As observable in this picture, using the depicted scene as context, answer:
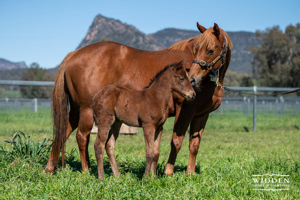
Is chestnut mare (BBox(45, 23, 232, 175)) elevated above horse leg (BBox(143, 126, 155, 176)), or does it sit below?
above

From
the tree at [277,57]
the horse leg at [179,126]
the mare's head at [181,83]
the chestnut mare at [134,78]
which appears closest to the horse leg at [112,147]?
the chestnut mare at [134,78]

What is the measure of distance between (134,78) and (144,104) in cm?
70

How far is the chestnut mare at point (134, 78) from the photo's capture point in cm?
371

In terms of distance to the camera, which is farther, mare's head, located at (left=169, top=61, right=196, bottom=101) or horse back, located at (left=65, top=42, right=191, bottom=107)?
horse back, located at (left=65, top=42, right=191, bottom=107)

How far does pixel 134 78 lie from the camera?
3920 mm

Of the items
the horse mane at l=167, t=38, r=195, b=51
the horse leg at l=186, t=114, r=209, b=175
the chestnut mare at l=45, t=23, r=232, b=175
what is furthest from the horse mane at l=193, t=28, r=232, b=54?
the horse leg at l=186, t=114, r=209, b=175

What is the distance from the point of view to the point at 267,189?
352 cm

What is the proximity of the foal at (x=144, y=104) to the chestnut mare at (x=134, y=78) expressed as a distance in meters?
0.38

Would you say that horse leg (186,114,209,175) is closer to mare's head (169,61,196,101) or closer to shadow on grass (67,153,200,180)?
shadow on grass (67,153,200,180)

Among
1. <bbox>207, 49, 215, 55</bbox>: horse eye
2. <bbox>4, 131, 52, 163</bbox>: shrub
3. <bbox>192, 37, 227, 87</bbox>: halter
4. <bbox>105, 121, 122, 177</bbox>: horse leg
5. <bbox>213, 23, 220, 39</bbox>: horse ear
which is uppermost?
<bbox>213, 23, 220, 39</bbox>: horse ear

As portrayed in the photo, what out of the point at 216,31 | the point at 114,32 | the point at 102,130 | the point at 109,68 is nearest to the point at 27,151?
the point at 102,130

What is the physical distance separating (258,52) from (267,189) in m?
46.1

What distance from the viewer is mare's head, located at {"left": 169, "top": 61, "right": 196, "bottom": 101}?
3293 mm

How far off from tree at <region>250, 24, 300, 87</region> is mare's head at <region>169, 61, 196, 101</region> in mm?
41393
